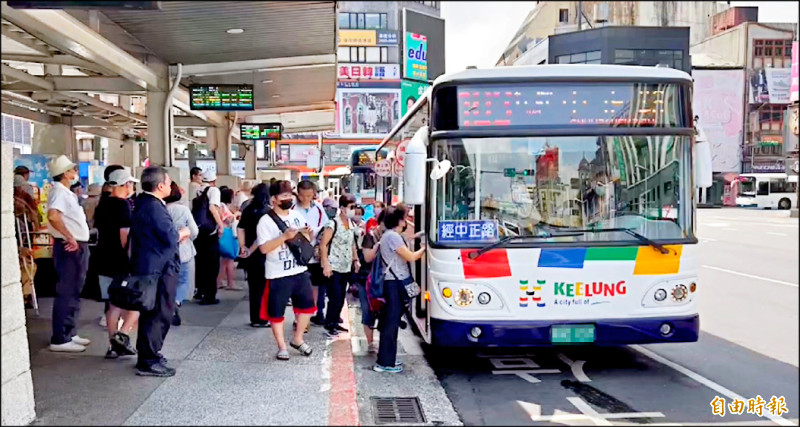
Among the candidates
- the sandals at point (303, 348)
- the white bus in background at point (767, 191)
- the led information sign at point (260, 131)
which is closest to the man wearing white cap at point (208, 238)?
the sandals at point (303, 348)

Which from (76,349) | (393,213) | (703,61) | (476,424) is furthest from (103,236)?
(703,61)

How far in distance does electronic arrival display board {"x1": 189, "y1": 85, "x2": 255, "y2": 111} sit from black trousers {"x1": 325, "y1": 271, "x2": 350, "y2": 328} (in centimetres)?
705

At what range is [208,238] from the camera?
31.5 ft

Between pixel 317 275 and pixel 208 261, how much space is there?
1916 mm

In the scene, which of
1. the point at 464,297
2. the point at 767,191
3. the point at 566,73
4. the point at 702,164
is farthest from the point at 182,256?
the point at 767,191

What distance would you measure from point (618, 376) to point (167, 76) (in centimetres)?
925

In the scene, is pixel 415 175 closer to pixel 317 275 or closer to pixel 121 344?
pixel 317 275

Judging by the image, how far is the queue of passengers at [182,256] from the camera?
19.9ft

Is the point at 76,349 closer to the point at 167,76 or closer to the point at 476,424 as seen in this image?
the point at 476,424

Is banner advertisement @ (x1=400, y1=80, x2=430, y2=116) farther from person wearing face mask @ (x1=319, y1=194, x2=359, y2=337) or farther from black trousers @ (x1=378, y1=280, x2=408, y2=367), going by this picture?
black trousers @ (x1=378, y1=280, x2=408, y2=367)

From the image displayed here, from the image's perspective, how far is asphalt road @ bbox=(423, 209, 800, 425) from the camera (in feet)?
18.2

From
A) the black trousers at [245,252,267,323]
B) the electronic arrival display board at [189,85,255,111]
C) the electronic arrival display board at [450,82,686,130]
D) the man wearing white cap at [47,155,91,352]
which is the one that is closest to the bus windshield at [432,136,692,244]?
the electronic arrival display board at [450,82,686,130]

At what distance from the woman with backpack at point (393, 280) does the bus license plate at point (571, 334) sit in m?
1.42

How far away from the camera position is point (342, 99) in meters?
69.4
